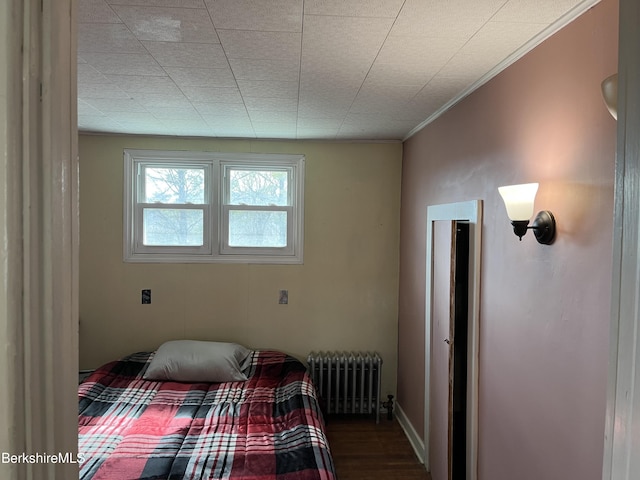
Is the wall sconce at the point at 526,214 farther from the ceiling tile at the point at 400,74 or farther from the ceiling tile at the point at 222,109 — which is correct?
the ceiling tile at the point at 222,109

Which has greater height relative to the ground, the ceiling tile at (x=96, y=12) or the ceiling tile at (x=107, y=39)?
the ceiling tile at (x=107, y=39)

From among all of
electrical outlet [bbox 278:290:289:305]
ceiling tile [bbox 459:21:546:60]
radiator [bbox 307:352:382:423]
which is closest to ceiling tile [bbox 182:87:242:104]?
ceiling tile [bbox 459:21:546:60]

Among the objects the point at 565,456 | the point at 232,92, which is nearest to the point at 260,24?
the point at 232,92

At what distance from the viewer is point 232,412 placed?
2.64 m

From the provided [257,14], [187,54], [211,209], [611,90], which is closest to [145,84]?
[187,54]

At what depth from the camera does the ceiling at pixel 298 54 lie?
138 cm

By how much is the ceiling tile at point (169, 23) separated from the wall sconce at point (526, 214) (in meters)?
1.26

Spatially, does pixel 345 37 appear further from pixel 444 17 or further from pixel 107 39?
pixel 107 39

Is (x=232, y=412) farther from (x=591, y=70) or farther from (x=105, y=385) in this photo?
(x=591, y=70)

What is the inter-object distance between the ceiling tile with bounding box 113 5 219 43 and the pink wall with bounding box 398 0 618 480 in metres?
1.25

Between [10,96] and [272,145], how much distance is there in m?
3.18

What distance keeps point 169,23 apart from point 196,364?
2420 millimetres

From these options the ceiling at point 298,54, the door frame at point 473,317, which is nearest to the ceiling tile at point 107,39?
the ceiling at point 298,54

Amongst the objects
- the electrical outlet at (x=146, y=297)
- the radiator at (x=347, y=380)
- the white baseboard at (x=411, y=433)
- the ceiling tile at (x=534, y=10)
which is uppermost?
the ceiling tile at (x=534, y=10)
